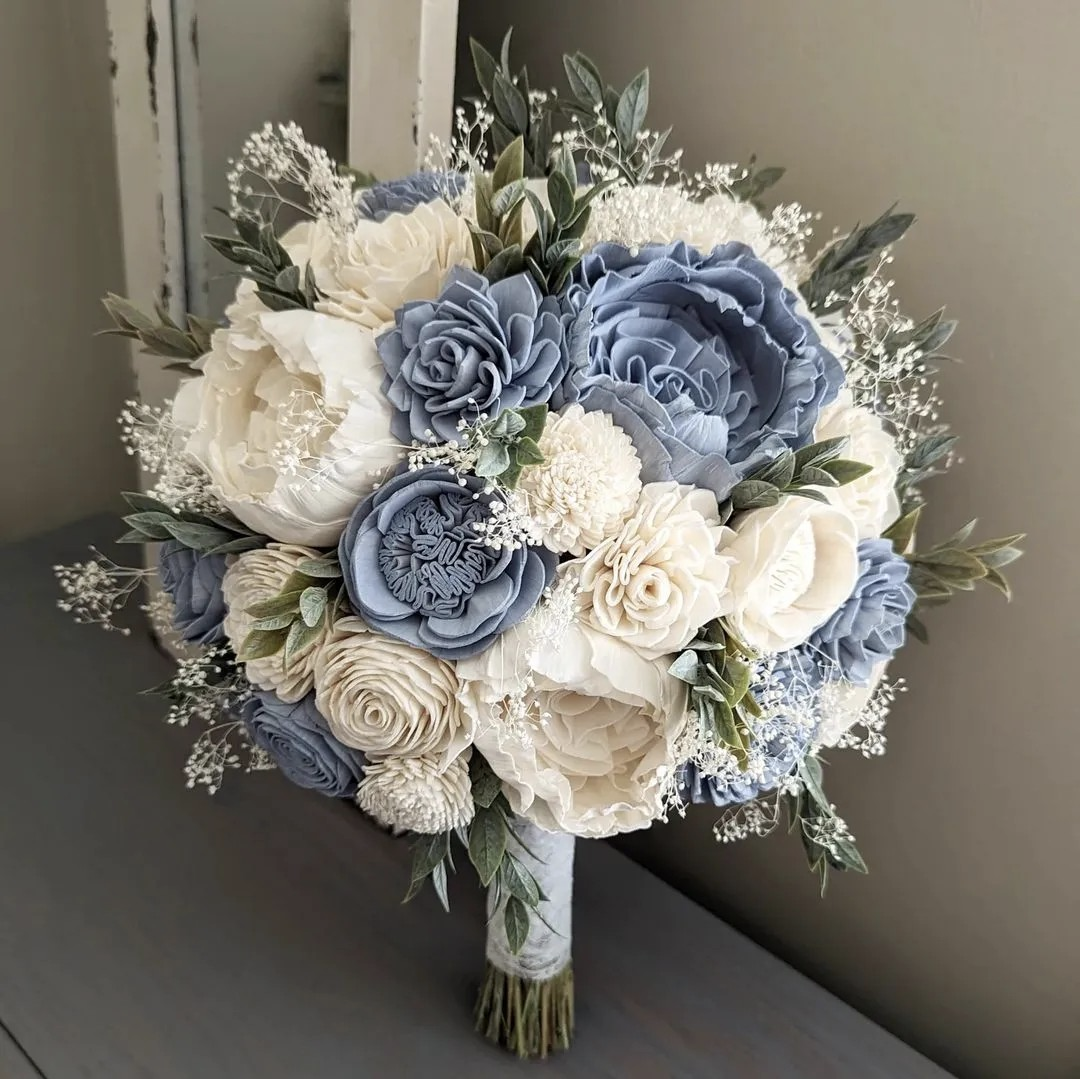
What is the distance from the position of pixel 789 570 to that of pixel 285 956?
584 millimetres

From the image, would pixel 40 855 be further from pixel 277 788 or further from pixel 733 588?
pixel 733 588

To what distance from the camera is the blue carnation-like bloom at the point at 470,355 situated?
488 millimetres

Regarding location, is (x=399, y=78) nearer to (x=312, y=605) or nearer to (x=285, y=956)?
(x=312, y=605)

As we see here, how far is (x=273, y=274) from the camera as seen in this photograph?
57 cm

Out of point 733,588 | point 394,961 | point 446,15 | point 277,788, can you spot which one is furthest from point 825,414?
point 277,788

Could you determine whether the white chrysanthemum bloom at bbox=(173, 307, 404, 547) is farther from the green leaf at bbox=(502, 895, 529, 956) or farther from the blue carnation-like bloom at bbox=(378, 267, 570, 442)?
the green leaf at bbox=(502, 895, 529, 956)

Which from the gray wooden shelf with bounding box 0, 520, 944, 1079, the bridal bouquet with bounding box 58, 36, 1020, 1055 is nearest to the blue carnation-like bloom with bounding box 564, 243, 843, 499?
the bridal bouquet with bounding box 58, 36, 1020, 1055

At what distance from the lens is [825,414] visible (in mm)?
584

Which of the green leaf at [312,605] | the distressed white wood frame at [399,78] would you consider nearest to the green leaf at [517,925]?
the green leaf at [312,605]

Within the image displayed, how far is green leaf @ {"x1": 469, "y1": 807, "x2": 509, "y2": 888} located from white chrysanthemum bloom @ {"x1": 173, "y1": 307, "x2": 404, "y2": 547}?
0.20 meters

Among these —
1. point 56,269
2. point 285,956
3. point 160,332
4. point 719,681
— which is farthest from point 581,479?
point 56,269

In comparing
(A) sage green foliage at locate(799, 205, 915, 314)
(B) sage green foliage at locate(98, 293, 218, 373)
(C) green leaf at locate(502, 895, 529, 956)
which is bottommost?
(C) green leaf at locate(502, 895, 529, 956)

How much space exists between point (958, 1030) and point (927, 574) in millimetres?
463

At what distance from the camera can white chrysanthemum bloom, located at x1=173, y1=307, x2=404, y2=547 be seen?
0.50 m
